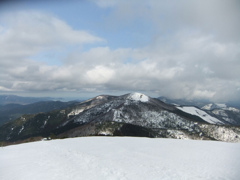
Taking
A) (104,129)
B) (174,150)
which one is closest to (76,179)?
(174,150)

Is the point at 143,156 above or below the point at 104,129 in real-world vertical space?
above

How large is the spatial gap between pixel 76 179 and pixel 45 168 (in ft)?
15.4

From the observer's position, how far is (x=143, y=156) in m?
22.0

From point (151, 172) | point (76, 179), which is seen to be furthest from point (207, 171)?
point (76, 179)

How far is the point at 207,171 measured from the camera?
16703 millimetres

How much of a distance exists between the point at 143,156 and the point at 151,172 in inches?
234

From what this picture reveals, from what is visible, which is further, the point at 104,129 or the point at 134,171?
the point at 104,129

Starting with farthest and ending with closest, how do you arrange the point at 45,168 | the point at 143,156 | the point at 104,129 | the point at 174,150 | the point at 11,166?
1. the point at 104,129
2. the point at 174,150
3. the point at 143,156
4. the point at 11,166
5. the point at 45,168

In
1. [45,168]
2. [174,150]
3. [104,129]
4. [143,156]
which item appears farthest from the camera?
[104,129]

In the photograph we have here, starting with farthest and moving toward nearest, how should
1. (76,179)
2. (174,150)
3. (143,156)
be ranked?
(174,150) → (143,156) → (76,179)

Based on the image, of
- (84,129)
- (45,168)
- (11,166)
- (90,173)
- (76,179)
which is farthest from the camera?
(84,129)

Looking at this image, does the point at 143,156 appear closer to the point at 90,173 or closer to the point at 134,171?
the point at 134,171

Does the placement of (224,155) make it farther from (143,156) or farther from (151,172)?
(151,172)

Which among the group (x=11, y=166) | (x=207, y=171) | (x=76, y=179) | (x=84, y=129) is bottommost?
(x=84, y=129)
